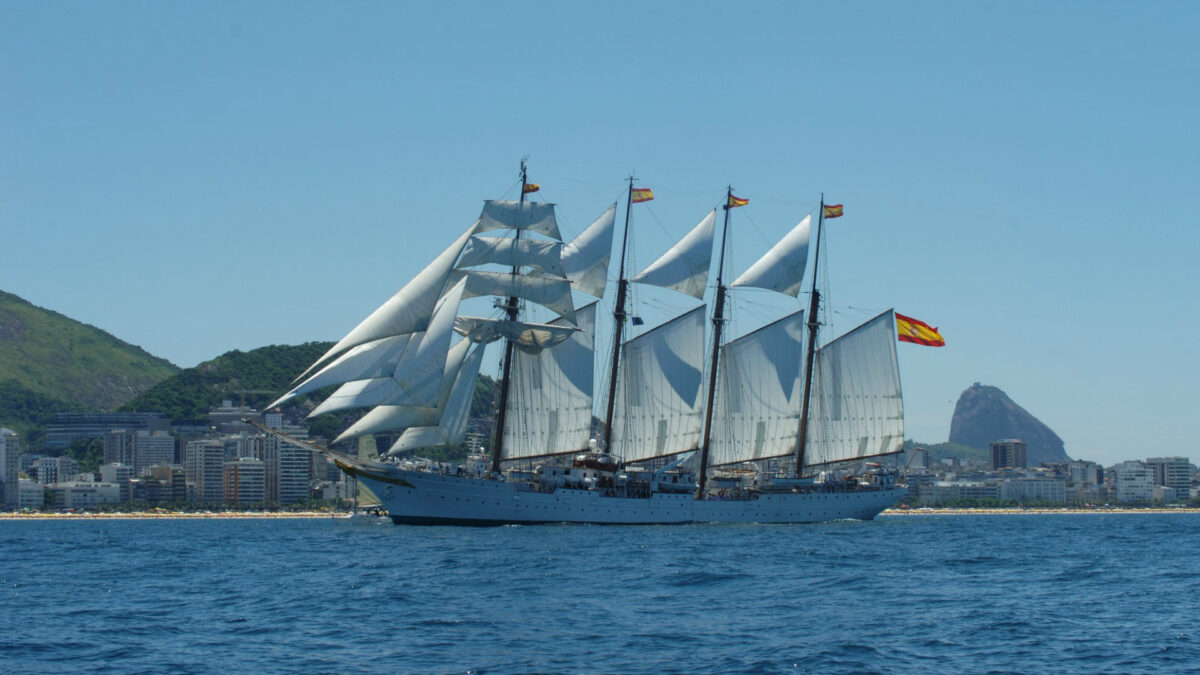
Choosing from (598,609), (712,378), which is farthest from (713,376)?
(598,609)

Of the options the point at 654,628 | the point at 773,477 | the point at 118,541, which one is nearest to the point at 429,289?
the point at 118,541

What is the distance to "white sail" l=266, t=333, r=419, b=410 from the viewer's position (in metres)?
73.8

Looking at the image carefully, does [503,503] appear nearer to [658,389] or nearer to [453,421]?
[453,421]

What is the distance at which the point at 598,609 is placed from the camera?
38688 millimetres

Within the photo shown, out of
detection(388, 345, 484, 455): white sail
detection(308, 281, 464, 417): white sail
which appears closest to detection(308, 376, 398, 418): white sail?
detection(308, 281, 464, 417): white sail

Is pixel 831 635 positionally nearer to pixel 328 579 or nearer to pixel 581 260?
pixel 328 579

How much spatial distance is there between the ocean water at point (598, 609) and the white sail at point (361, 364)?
404 inches

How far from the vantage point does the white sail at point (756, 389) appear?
94.8m

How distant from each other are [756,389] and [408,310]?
29.5 metres

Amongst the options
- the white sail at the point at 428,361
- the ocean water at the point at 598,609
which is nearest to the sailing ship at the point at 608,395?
the white sail at the point at 428,361

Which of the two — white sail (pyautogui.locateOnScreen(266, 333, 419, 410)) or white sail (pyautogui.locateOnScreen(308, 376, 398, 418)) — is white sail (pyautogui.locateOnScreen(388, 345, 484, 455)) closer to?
white sail (pyautogui.locateOnScreen(308, 376, 398, 418))

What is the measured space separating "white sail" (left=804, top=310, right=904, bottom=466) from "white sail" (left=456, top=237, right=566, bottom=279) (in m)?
24.3

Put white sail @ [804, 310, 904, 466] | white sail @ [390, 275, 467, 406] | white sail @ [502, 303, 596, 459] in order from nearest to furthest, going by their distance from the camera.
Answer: white sail @ [390, 275, 467, 406], white sail @ [502, 303, 596, 459], white sail @ [804, 310, 904, 466]

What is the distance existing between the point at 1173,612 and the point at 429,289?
4735 cm
